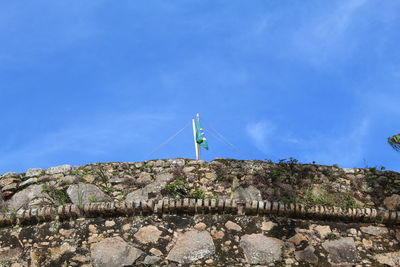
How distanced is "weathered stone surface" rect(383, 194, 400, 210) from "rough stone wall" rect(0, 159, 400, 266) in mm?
15

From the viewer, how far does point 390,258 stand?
670 centimetres

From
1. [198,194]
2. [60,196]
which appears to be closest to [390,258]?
[198,194]

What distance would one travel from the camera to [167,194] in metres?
7.52

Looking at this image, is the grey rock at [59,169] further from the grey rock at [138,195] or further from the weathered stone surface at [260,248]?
the weathered stone surface at [260,248]

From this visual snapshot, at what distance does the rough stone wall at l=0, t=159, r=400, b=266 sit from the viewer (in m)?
6.72

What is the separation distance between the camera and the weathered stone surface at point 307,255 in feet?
21.7

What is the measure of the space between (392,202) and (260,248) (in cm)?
247

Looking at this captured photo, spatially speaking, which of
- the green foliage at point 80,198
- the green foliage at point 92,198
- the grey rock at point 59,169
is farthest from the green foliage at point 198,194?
the grey rock at point 59,169

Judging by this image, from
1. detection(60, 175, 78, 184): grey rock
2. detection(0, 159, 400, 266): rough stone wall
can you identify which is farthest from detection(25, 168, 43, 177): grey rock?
detection(60, 175, 78, 184): grey rock

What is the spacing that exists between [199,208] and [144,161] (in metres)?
1.57

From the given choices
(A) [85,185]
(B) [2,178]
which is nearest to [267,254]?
(A) [85,185]

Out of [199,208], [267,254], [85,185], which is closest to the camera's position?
Answer: [267,254]

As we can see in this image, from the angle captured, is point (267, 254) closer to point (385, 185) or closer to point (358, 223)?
point (358, 223)

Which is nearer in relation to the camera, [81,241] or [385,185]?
[81,241]
